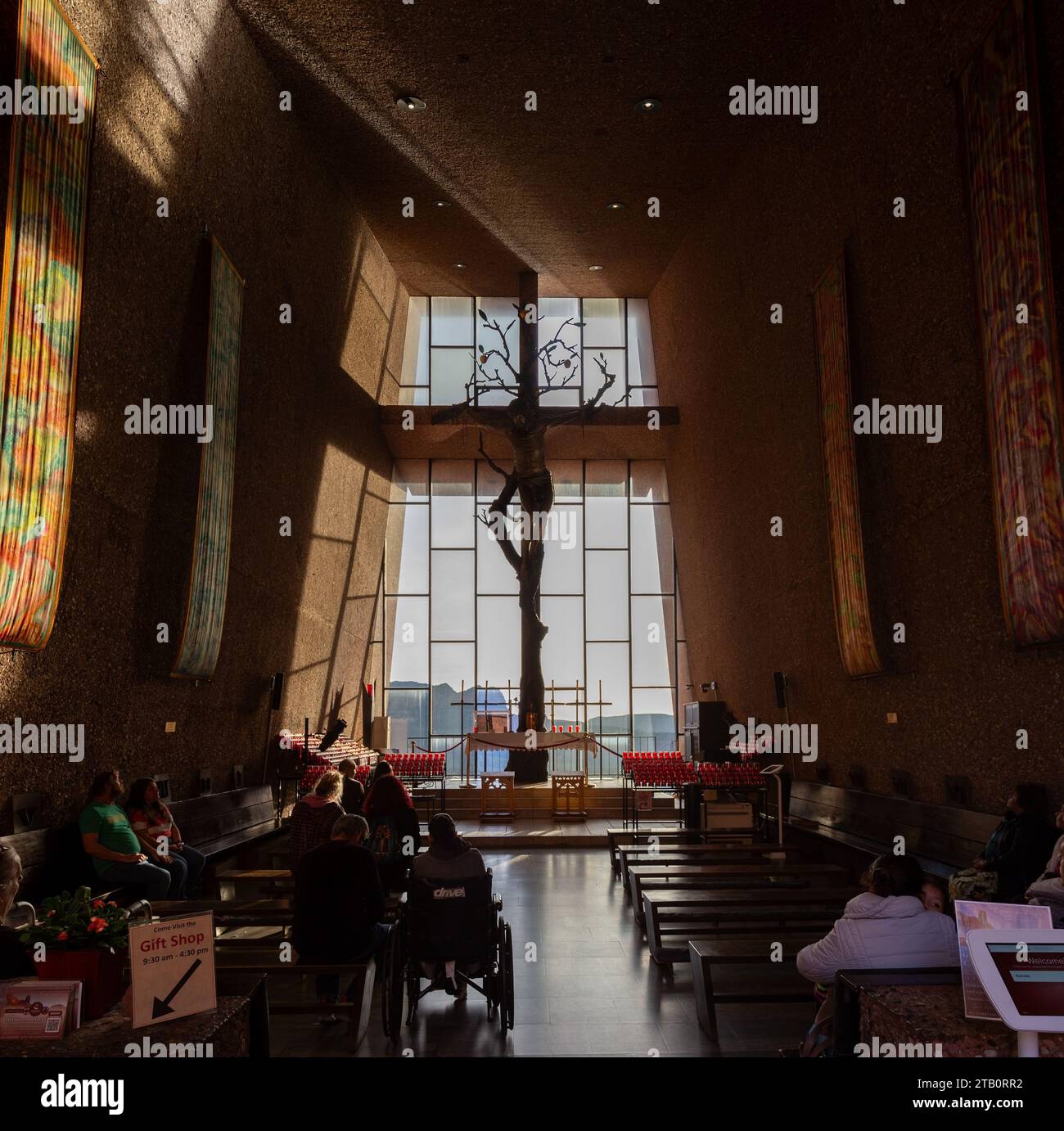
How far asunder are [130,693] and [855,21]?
26.0 feet

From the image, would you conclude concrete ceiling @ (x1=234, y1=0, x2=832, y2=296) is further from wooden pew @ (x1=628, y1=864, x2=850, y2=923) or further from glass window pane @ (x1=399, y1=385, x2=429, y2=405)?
wooden pew @ (x1=628, y1=864, x2=850, y2=923)

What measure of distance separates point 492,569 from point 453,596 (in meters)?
0.87

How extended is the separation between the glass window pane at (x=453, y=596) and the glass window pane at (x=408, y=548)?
221 millimetres

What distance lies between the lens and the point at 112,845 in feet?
17.9

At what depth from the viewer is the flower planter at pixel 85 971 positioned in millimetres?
2459

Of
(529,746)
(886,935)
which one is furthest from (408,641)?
(886,935)

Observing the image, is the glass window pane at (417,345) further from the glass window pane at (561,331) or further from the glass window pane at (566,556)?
the glass window pane at (566,556)

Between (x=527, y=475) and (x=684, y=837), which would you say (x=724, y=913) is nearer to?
(x=684, y=837)

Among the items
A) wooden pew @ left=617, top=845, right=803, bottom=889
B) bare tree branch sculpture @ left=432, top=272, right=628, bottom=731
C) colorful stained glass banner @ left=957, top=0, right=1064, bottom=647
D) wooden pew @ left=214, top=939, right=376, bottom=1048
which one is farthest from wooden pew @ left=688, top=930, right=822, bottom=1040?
bare tree branch sculpture @ left=432, top=272, right=628, bottom=731

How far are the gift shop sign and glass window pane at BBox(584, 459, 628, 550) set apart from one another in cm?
1507

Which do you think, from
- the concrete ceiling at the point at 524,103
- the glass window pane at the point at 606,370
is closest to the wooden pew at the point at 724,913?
the concrete ceiling at the point at 524,103

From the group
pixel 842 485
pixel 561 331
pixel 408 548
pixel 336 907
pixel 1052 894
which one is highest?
pixel 561 331
